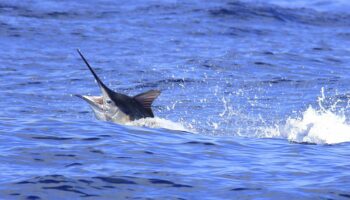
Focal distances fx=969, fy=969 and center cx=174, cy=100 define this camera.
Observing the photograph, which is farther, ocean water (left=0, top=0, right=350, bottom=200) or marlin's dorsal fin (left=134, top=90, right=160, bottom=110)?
marlin's dorsal fin (left=134, top=90, right=160, bottom=110)

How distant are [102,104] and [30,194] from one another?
15.4 ft

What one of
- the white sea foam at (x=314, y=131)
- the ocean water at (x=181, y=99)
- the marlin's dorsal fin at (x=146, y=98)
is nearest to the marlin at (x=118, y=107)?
the marlin's dorsal fin at (x=146, y=98)

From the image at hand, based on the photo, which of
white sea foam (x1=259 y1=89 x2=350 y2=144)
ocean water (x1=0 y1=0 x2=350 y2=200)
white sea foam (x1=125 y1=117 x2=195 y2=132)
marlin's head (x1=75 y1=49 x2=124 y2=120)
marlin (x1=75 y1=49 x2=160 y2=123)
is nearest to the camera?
ocean water (x1=0 y1=0 x2=350 y2=200)

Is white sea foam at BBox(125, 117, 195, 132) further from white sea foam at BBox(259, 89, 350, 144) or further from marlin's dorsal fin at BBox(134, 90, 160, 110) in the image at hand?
white sea foam at BBox(259, 89, 350, 144)

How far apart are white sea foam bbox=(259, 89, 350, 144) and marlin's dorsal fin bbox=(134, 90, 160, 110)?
1768 millimetres

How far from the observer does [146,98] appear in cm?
1350

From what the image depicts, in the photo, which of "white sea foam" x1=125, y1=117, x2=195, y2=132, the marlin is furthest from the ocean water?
the marlin

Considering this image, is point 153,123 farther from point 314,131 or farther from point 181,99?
point 181,99

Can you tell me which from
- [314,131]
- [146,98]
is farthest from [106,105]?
[314,131]

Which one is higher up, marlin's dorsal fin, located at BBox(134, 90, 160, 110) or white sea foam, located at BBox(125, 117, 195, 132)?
marlin's dorsal fin, located at BBox(134, 90, 160, 110)

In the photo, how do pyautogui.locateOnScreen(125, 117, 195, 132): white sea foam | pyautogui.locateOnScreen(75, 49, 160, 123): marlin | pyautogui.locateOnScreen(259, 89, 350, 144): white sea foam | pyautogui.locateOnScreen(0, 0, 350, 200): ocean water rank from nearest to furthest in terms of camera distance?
1. pyautogui.locateOnScreen(0, 0, 350, 200): ocean water
2. pyautogui.locateOnScreen(259, 89, 350, 144): white sea foam
3. pyautogui.locateOnScreen(125, 117, 195, 132): white sea foam
4. pyautogui.locateOnScreen(75, 49, 160, 123): marlin

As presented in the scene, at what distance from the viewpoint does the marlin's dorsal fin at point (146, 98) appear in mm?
13414

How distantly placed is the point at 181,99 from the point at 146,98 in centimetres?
521

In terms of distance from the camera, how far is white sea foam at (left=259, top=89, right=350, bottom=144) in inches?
517
